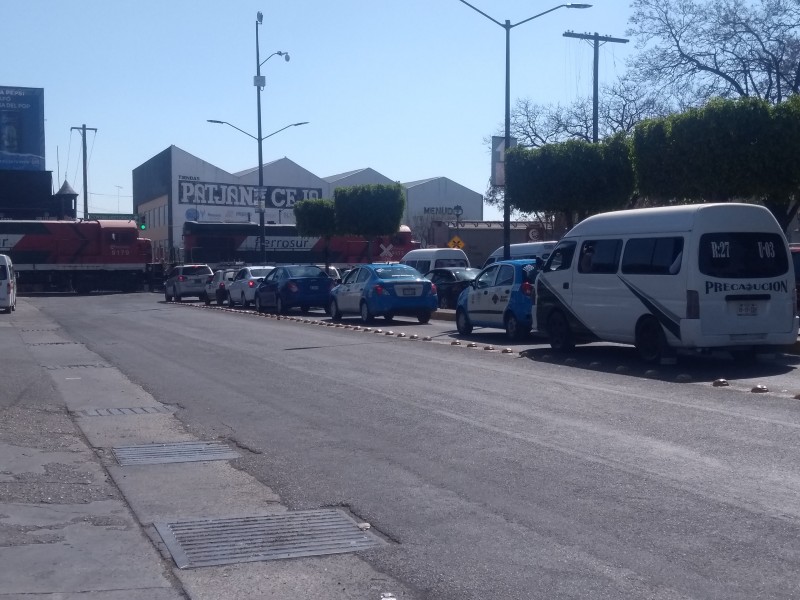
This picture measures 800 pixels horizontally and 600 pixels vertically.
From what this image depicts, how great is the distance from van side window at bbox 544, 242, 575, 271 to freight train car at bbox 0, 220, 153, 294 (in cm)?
4457

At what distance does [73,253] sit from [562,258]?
149ft

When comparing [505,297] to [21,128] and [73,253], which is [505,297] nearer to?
[73,253]

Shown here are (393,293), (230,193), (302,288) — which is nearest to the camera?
(393,293)

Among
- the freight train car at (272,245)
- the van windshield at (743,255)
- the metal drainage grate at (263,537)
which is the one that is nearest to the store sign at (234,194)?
the freight train car at (272,245)

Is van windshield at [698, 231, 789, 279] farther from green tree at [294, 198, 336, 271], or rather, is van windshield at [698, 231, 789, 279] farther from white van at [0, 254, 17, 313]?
green tree at [294, 198, 336, 271]

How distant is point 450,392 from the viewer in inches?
512

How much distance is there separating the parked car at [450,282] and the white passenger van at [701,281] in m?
15.3

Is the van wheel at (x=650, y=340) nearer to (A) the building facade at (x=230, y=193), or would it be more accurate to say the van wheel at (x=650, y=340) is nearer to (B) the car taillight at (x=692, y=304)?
(B) the car taillight at (x=692, y=304)

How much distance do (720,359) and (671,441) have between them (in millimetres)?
7341

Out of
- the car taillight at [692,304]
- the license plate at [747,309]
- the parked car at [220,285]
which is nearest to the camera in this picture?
the car taillight at [692,304]

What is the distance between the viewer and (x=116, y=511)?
755cm

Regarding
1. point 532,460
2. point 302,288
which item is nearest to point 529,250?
point 302,288

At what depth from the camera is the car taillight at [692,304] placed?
46.9 feet

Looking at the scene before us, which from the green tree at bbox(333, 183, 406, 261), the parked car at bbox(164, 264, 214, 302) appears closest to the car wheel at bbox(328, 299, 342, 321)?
the parked car at bbox(164, 264, 214, 302)
